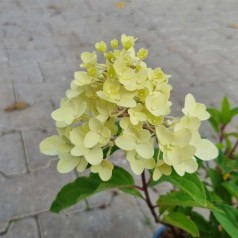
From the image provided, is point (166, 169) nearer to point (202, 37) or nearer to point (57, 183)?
point (57, 183)

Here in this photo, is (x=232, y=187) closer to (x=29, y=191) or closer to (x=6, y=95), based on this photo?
(x=29, y=191)

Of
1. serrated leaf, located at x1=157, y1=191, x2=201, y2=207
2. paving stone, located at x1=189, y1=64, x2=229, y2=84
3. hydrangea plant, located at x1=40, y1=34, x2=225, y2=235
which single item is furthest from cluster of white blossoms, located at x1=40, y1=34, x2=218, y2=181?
paving stone, located at x1=189, y1=64, x2=229, y2=84

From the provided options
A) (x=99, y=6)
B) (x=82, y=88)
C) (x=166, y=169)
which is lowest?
(x=99, y=6)

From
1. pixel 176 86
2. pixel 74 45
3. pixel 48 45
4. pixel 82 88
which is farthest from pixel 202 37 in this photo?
pixel 82 88

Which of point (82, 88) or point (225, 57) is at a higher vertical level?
point (82, 88)

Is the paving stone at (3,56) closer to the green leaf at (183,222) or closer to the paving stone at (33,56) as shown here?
the paving stone at (33,56)

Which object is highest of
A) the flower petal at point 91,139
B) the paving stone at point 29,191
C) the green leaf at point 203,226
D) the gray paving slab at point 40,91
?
the flower petal at point 91,139

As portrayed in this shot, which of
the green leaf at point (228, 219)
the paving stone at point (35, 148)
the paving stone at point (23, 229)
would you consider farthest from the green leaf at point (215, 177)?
the paving stone at point (35, 148)
